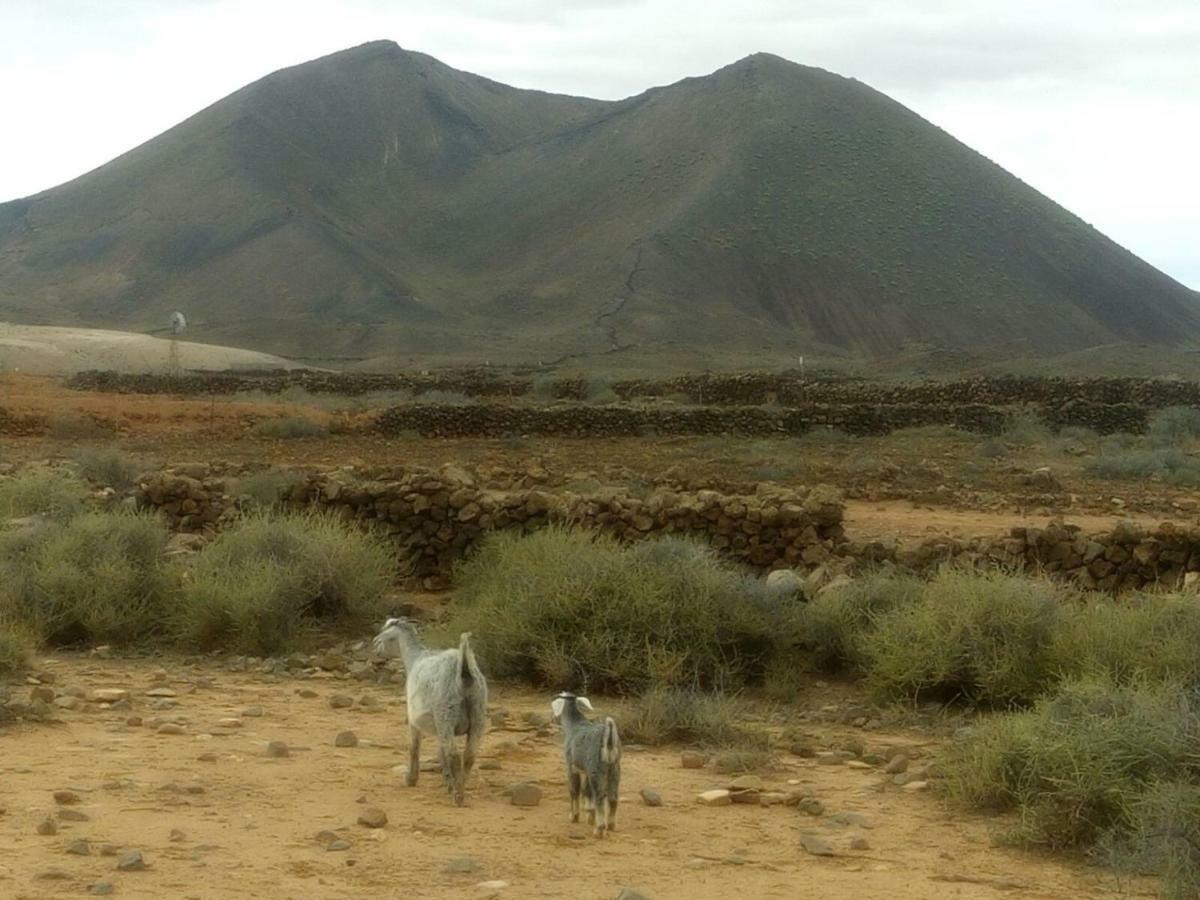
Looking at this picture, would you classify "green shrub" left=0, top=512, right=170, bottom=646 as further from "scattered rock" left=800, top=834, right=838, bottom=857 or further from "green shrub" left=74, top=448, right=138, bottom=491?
"green shrub" left=74, top=448, right=138, bottom=491

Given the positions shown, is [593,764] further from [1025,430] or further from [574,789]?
[1025,430]

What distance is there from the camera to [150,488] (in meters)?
16.5

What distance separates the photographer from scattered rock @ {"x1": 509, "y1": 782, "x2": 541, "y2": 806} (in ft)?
24.6

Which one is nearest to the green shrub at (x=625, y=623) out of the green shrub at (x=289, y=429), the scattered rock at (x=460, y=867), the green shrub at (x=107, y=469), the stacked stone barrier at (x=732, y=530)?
the stacked stone barrier at (x=732, y=530)

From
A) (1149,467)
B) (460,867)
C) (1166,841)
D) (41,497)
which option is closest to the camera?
(1166,841)

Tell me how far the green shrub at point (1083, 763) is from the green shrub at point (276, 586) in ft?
19.4

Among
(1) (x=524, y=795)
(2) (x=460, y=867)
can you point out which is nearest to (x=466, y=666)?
(1) (x=524, y=795)

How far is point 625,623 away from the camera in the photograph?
1027 cm

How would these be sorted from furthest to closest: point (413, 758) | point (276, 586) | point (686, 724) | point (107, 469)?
point (107, 469) < point (276, 586) < point (686, 724) < point (413, 758)

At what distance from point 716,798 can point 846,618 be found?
3.52 metres

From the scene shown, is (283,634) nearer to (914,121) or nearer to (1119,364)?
(1119,364)

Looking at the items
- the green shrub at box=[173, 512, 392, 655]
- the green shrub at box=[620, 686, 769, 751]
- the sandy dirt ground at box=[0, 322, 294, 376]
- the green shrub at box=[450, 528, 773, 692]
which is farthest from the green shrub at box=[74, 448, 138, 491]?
the sandy dirt ground at box=[0, 322, 294, 376]

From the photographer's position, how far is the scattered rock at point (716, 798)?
300 inches

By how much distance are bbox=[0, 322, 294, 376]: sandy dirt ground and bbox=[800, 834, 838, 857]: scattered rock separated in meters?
50.6
